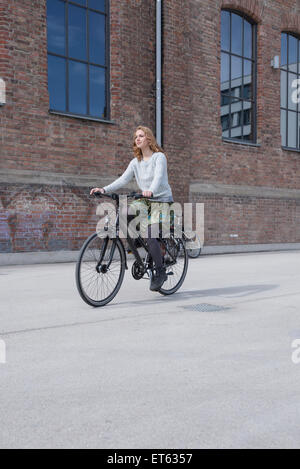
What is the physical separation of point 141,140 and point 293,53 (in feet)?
40.2

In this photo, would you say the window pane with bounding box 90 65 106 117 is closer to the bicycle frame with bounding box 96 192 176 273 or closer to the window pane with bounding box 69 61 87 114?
the window pane with bounding box 69 61 87 114

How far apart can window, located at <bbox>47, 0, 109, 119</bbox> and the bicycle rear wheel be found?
5543 millimetres

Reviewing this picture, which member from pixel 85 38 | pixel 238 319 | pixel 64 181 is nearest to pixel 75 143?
pixel 64 181

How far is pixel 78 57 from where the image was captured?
35.2 feet

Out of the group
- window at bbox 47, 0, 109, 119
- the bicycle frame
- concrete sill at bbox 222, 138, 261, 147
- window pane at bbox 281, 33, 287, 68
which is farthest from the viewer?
window pane at bbox 281, 33, 287, 68

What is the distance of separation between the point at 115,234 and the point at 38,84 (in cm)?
585

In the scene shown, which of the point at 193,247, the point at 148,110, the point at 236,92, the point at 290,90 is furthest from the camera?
the point at 290,90

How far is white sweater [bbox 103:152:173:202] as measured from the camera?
5.22 meters

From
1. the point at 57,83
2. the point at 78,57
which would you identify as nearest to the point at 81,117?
the point at 57,83

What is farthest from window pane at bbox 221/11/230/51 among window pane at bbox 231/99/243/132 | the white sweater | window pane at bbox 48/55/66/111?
the white sweater

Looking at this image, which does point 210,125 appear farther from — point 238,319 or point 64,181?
point 238,319

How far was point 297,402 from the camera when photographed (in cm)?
260

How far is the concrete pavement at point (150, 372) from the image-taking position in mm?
2195

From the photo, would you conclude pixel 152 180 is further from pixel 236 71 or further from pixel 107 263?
pixel 236 71
